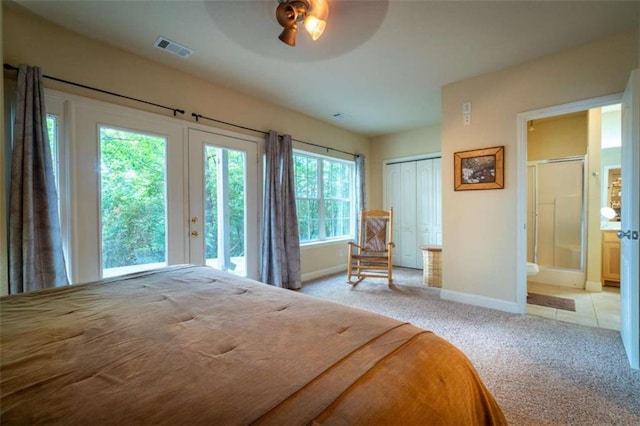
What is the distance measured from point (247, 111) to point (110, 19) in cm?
156

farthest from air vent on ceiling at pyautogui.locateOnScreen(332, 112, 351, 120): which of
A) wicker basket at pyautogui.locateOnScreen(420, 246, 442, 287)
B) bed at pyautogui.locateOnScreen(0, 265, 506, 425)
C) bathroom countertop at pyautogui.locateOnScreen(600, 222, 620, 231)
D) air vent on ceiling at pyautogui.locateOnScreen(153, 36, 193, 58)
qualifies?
bathroom countertop at pyautogui.locateOnScreen(600, 222, 620, 231)

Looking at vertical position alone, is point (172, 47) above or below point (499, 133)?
above

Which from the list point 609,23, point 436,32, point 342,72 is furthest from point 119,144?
point 609,23

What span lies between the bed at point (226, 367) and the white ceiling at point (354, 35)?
2.05 metres

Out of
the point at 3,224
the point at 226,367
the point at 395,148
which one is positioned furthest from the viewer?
the point at 395,148

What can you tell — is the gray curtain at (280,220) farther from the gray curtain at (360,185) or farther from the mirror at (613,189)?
the mirror at (613,189)

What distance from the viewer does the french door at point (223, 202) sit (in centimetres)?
302

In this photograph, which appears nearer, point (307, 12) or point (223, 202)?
→ point (307, 12)

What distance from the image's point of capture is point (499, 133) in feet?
9.68

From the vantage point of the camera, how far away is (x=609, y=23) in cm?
220

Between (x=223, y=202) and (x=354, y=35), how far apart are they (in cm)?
219

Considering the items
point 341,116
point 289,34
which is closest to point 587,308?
point 341,116

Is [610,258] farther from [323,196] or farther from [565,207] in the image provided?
[323,196]

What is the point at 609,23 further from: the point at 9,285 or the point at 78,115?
the point at 9,285
